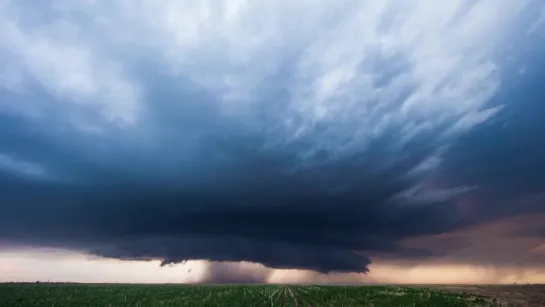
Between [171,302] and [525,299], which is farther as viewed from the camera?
[525,299]

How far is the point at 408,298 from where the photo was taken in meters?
55.2

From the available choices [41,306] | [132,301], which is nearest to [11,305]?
[41,306]

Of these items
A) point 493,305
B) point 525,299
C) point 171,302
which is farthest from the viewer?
point 525,299

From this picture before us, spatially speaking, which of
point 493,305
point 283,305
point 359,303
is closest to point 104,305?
point 283,305

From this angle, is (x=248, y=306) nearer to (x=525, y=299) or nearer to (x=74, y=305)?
(x=74, y=305)

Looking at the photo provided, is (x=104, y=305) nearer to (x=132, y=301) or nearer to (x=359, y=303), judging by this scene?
(x=132, y=301)

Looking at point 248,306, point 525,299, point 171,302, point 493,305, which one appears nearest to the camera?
point 248,306

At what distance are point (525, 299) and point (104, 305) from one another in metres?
63.2

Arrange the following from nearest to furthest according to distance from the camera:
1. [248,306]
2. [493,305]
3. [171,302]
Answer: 1. [248,306]
2. [493,305]
3. [171,302]

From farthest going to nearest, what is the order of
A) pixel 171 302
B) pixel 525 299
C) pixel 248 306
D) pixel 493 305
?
pixel 525 299 → pixel 171 302 → pixel 493 305 → pixel 248 306

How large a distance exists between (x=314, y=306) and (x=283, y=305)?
13.1 ft

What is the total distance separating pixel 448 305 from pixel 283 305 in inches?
861

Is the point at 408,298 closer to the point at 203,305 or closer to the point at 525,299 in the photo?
the point at 525,299

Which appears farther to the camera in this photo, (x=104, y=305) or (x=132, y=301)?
(x=132, y=301)
